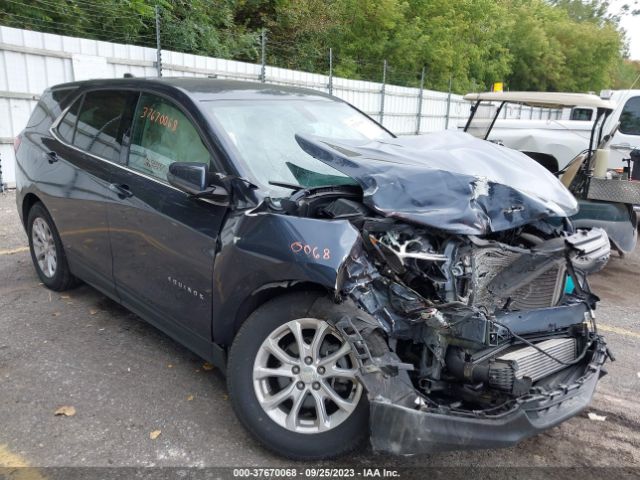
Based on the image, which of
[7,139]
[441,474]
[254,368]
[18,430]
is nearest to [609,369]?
[441,474]

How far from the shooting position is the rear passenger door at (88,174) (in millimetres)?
3812

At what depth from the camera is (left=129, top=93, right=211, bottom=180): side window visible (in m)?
3.28

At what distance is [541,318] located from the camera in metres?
2.78

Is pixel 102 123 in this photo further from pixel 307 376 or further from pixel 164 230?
pixel 307 376

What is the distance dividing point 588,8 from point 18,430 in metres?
58.2

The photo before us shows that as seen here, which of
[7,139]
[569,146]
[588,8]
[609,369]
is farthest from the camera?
[588,8]

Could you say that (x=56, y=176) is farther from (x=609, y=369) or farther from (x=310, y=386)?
(x=609, y=369)

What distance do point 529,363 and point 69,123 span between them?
152 inches

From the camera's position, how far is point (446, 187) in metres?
2.74

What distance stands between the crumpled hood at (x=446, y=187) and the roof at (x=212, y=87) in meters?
0.87

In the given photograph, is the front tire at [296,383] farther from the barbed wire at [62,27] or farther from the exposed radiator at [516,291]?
the barbed wire at [62,27]

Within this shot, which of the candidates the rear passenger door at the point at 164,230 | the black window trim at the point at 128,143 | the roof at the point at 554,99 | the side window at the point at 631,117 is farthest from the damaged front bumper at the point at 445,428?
the side window at the point at 631,117

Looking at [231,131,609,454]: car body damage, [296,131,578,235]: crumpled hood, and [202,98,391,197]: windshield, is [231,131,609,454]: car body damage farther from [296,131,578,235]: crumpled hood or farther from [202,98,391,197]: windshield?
[202,98,391,197]: windshield

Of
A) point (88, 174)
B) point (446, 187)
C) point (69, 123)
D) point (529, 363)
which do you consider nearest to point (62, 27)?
point (69, 123)
